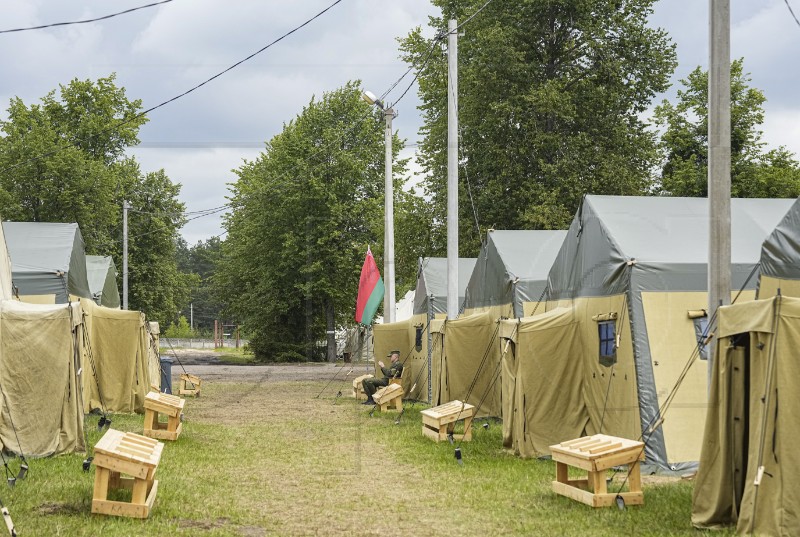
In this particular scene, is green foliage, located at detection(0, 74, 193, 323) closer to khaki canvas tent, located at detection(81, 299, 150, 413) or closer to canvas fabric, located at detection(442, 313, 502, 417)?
khaki canvas tent, located at detection(81, 299, 150, 413)

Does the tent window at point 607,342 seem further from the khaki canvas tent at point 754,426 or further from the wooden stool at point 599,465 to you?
the khaki canvas tent at point 754,426

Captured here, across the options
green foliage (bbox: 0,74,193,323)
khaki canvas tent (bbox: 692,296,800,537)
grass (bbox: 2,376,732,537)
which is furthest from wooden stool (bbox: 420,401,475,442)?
green foliage (bbox: 0,74,193,323)

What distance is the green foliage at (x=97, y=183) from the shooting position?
37375 mm

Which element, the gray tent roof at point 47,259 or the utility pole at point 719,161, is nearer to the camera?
the utility pole at point 719,161

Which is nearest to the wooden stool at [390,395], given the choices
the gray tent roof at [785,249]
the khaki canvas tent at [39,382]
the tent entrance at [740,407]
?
the khaki canvas tent at [39,382]

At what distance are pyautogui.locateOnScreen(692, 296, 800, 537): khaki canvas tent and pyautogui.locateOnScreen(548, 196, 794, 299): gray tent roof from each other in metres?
3.98

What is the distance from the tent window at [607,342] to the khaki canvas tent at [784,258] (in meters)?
2.70

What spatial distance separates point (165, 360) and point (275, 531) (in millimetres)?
16025

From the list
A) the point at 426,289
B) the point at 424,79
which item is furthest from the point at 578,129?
the point at 426,289

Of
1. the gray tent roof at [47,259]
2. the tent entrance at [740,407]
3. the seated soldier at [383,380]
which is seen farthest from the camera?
the seated soldier at [383,380]

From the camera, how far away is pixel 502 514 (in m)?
9.03

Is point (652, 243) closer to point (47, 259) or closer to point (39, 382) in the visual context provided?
point (39, 382)

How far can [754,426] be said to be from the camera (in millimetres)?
7680

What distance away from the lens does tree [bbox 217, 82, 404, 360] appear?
47375 millimetres
